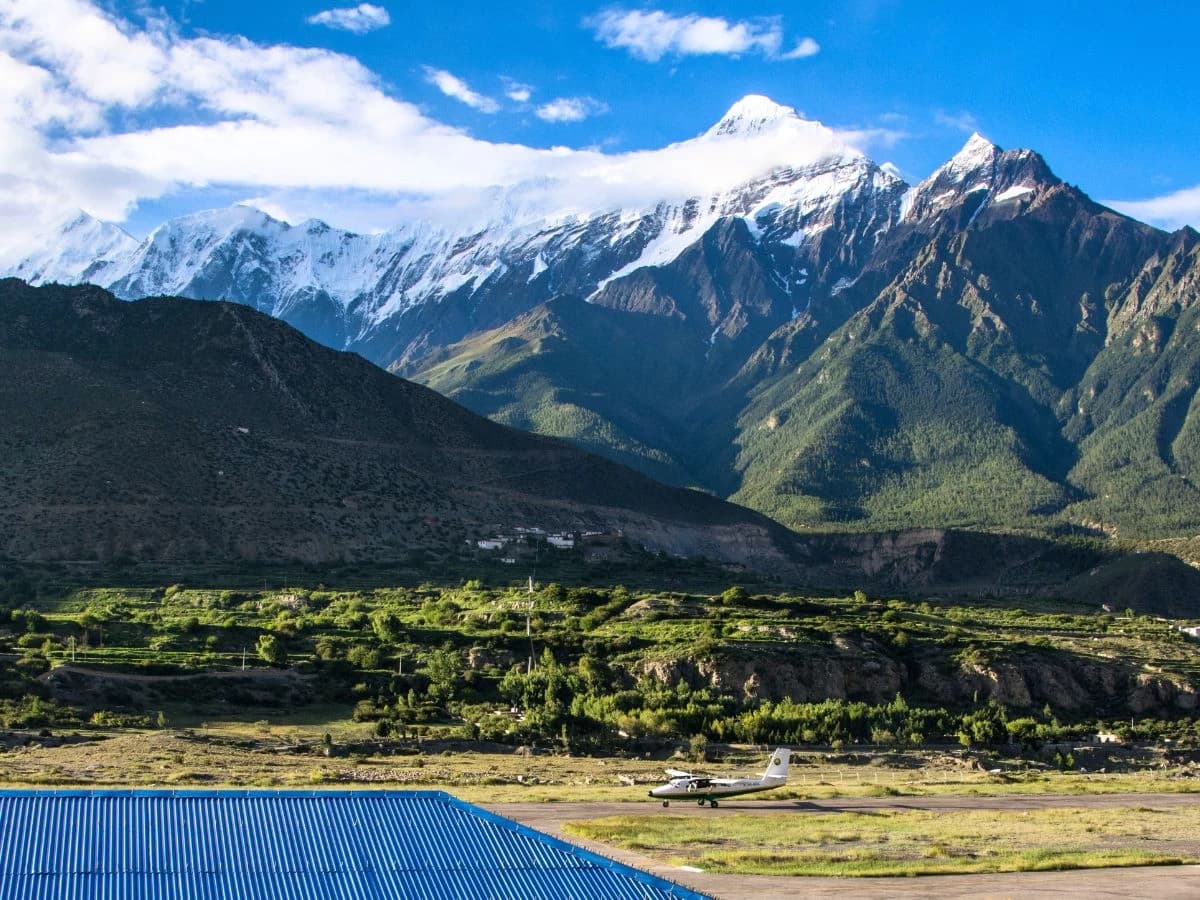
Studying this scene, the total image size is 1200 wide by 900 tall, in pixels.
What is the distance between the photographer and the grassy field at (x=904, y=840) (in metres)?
37.2

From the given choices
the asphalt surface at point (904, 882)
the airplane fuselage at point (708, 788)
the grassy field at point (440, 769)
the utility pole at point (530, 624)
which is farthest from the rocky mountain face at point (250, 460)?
the asphalt surface at point (904, 882)

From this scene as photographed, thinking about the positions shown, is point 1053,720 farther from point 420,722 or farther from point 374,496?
point 374,496

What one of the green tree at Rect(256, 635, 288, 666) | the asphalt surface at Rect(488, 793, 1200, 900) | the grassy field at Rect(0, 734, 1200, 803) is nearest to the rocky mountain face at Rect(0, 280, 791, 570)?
the green tree at Rect(256, 635, 288, 666)

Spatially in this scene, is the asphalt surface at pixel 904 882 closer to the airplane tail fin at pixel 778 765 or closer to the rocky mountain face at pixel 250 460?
the airplane tail fin at pixel 778 765

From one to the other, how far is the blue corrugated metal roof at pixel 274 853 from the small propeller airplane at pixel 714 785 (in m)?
18.9

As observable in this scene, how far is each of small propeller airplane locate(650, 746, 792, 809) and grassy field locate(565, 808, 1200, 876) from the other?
2.56 meters

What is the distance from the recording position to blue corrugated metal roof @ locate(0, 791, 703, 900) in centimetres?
2533

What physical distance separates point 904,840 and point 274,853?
66.6 feet

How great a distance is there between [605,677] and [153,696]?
22.7 metres

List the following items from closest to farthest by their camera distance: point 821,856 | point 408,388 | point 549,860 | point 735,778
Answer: point 549,860 → point 821,856 → point 735,778 → point 408,388

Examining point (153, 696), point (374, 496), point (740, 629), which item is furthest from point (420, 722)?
point (374, 496)

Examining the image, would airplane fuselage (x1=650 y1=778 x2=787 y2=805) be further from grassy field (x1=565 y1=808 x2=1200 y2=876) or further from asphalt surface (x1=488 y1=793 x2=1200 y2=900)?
asphalt surface (x1=488 y1=793 x2=1200 y2=900)

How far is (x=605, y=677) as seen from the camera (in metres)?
76.3

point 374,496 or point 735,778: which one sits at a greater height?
point 374,496
